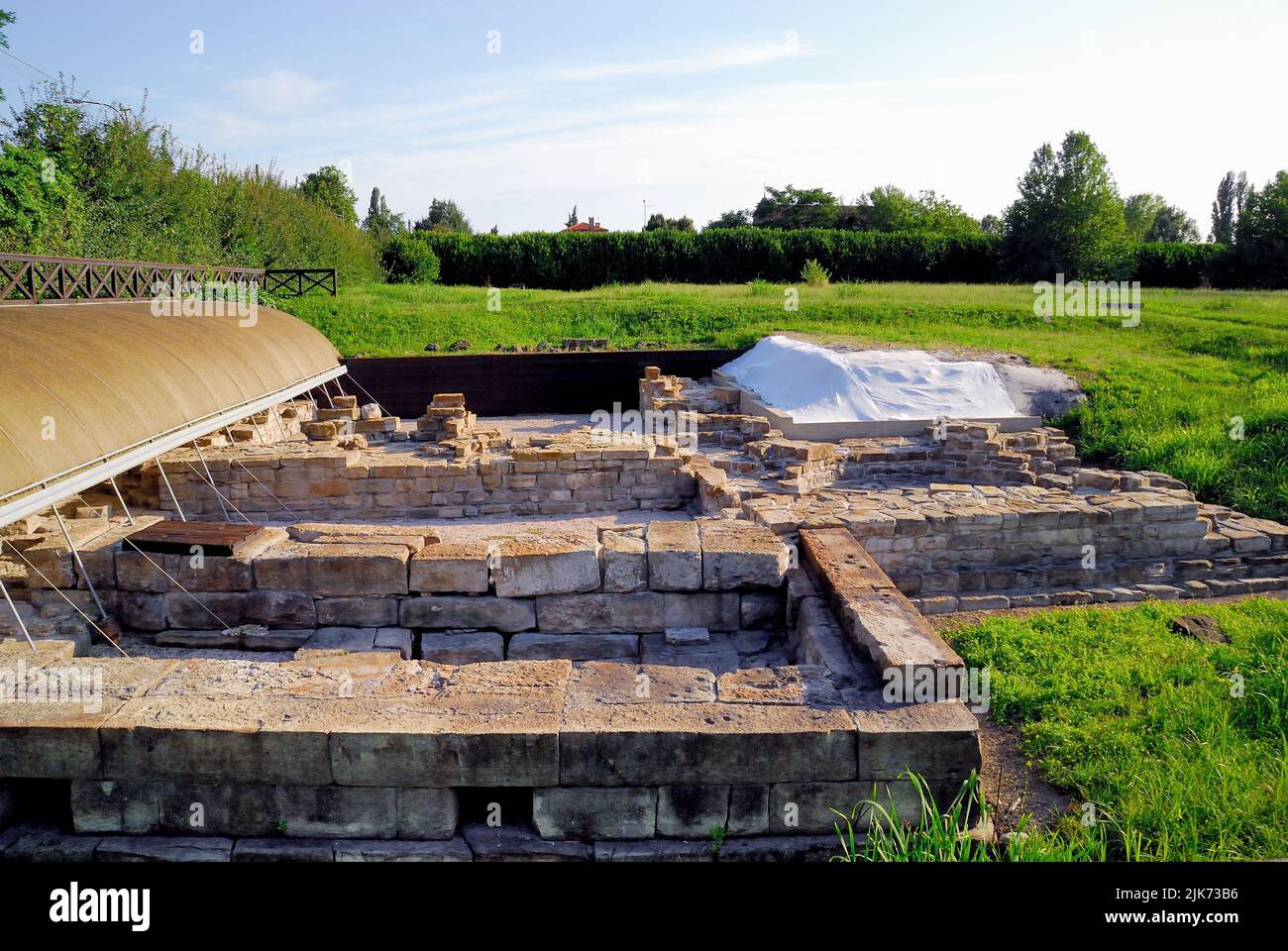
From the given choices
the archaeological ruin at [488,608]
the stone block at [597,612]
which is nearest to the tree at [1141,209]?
the archaeological ruin at [488,608]

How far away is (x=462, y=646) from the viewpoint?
20.0 feet

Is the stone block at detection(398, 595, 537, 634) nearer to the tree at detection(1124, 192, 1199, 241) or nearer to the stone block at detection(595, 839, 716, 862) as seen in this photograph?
the stone block at detection(595, 839, 716, 862)

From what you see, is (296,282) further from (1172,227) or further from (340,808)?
(1172,227)

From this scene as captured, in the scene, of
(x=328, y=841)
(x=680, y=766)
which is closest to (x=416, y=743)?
(x=328, y=841)

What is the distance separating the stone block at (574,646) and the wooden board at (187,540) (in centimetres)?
209

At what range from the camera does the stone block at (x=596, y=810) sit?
4008 millimetres

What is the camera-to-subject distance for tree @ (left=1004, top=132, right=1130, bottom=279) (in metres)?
31.0

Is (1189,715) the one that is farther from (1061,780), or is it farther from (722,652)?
(722,652)

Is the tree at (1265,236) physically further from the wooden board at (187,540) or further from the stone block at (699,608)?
the wooden board at (187,540)

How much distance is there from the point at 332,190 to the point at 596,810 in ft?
154

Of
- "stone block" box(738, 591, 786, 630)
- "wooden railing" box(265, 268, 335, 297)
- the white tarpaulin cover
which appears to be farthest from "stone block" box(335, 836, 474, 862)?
"wooden railing" box(265, 268, 335, 297)

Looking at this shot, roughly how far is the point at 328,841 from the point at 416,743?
658mm

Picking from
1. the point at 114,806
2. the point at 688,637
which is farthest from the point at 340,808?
the point at 688,637

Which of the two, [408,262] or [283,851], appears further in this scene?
[408,262]
